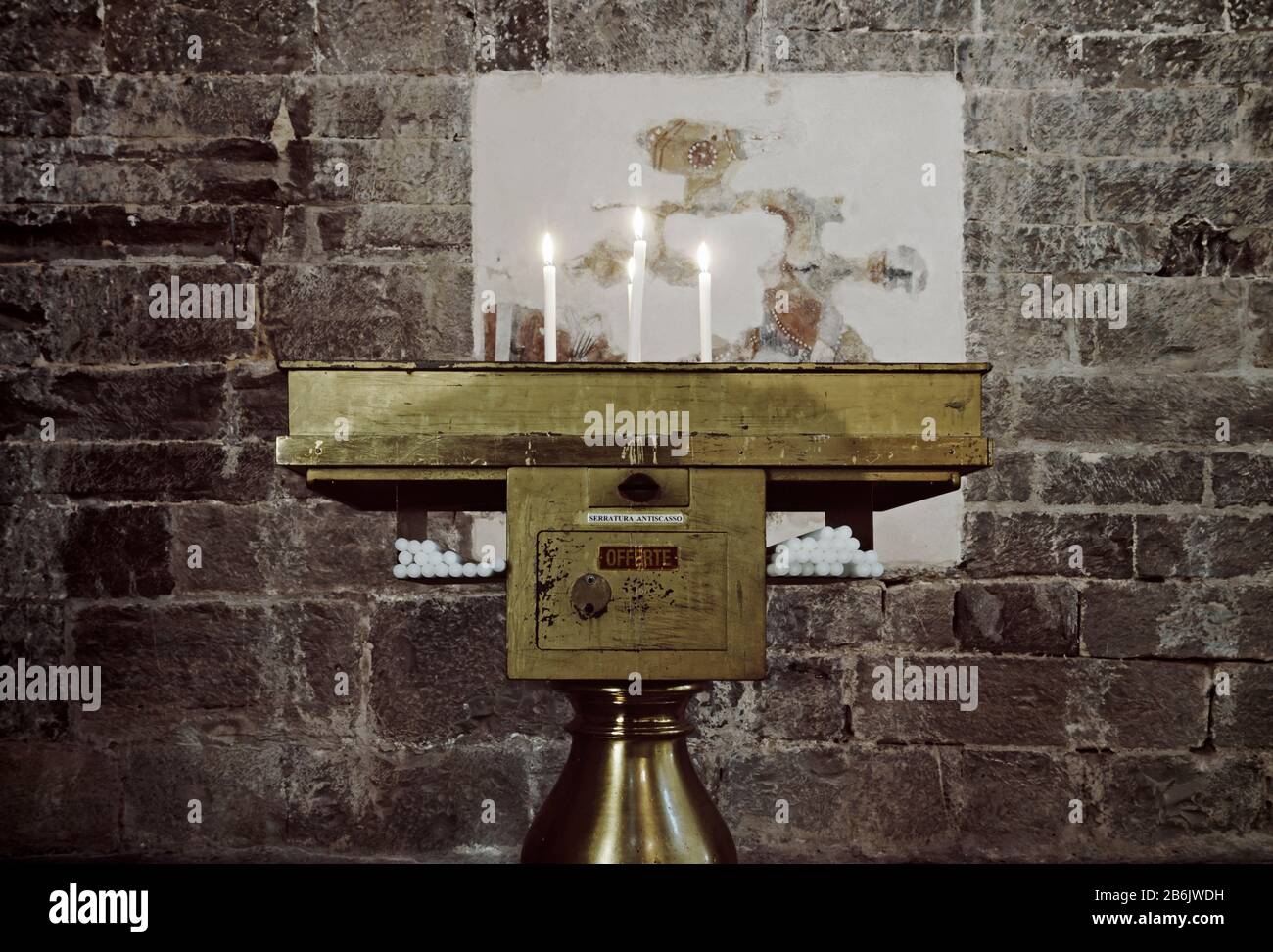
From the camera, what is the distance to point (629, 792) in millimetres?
2250

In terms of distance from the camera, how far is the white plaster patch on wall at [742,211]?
11.7 ft

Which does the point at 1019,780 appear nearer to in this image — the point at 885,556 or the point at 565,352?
the point at 885,556

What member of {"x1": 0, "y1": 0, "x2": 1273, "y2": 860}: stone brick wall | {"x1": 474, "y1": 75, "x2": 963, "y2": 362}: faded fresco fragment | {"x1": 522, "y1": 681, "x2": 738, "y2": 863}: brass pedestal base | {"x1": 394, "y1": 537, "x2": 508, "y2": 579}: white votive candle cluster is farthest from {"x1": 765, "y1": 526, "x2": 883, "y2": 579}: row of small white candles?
{"x1": 474, "y1": 75, "x2": 963, "y2": 362}: faded fresco fragment

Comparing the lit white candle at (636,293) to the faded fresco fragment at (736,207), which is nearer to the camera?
the lit white candle at (636,293)

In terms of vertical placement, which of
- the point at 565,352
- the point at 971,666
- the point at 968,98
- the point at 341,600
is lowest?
the point at 971,666

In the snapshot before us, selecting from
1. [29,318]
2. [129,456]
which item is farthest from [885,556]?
[29,318]

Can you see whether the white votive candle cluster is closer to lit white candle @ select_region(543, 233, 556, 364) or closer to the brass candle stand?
the brass candle stand

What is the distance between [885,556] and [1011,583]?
1.30ft

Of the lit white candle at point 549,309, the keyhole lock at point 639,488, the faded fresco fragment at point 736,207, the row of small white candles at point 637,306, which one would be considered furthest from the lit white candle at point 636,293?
the faded fresco fragment at point 736,207

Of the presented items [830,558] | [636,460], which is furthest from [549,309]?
[830,558]

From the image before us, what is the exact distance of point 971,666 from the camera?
3496 millimetres

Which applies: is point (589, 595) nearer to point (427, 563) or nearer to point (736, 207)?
point (427, 563)

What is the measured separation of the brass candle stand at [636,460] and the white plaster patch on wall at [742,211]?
1467mm

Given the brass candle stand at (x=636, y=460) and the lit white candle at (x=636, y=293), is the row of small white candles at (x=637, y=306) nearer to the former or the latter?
the lit white candle at (x=636, y=293)
